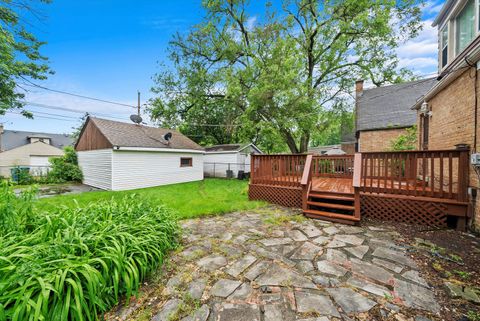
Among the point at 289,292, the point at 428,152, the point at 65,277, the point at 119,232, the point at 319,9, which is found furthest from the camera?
the point at 319,9

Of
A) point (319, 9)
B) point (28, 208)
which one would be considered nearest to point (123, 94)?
point (319, 9)

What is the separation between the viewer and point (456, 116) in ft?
14.5

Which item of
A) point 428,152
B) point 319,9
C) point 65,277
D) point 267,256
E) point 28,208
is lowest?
point 267,256

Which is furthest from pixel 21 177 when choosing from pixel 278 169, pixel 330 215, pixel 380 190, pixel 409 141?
pixel 409 141

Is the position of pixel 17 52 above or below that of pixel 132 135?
above

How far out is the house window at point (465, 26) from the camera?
13.4 ft

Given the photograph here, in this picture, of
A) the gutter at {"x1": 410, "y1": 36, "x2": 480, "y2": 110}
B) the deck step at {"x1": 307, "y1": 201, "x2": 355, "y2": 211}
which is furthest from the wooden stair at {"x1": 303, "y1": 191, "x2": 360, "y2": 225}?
the gutter at {"x1": 410, "y1": 36, "x2": 480, "y2": 110}

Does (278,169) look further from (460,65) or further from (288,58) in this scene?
(288,58)

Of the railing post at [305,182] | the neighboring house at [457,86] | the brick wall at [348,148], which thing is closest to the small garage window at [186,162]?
the railing post at [305,182]

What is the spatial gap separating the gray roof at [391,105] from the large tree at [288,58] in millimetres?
1037

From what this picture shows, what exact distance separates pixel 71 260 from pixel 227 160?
14105 mm

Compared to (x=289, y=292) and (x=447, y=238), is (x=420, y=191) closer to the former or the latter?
(x=447, y=238)

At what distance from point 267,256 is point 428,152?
4.21 meters

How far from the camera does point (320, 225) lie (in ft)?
14.1
